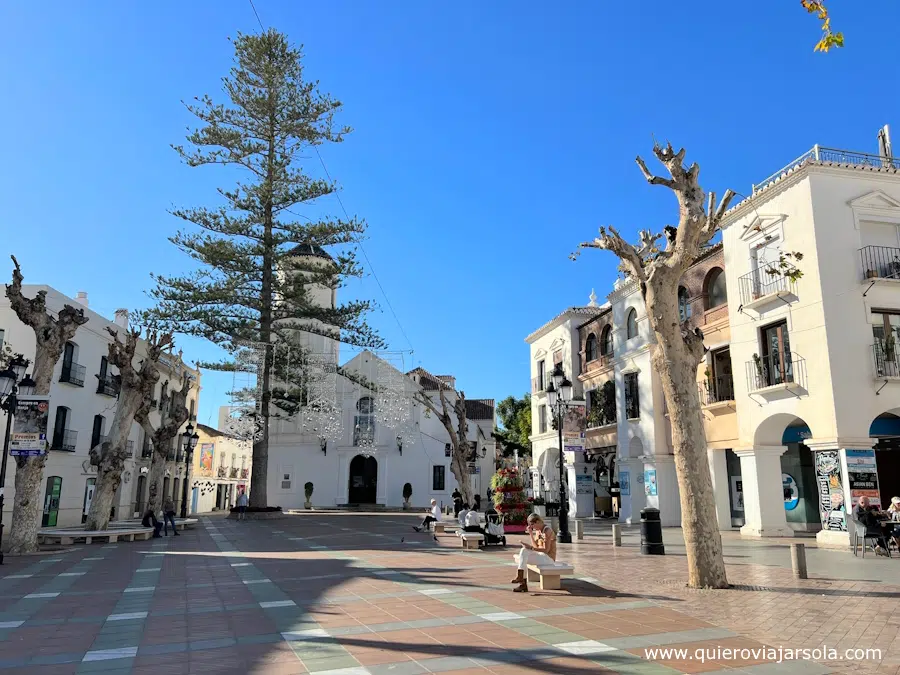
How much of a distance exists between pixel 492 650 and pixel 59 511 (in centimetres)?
2705

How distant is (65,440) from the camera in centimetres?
2689

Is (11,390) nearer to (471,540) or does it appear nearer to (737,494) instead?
(471,540)

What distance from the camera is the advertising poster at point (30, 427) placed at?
1551 cm

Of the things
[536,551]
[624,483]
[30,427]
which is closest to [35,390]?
[30,427]

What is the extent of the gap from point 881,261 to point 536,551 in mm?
14170

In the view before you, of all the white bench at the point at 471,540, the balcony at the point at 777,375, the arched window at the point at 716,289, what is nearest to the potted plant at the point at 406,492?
the arched window at the point at 716,289

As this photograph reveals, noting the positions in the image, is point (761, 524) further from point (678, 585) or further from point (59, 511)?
point (59, 511)

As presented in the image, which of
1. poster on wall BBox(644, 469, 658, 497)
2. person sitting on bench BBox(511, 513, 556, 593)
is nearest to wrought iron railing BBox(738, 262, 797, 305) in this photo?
poster on wall BBox(644, 469, 658, 497)

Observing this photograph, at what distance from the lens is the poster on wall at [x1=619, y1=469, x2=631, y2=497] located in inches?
1045

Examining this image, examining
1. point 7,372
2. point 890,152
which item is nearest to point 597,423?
point 890,152

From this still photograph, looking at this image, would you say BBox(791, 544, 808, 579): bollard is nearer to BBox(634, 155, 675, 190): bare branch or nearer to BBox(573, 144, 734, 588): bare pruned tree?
BBox(573, 144, 734, 588): bare pruned tree

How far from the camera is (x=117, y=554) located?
16.2m

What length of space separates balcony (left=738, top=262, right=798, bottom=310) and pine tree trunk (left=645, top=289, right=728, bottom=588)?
9513 millimetres

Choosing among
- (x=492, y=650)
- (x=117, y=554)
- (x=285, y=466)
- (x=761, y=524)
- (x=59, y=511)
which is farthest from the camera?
(x=285, y=466)
